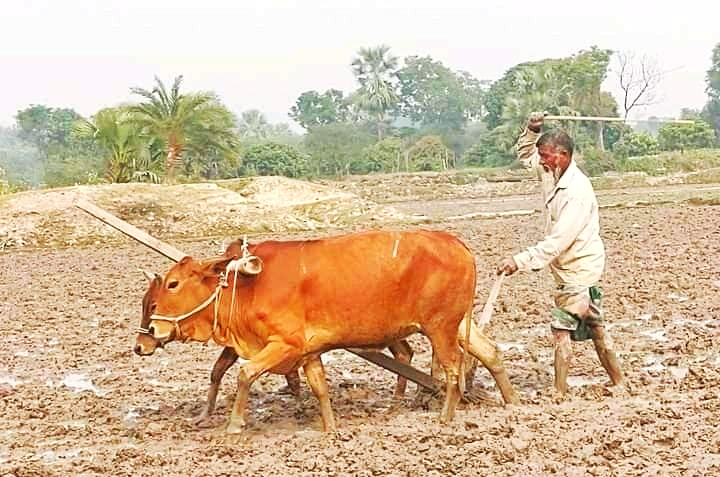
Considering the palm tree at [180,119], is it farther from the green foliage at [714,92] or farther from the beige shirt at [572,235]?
the green foliage at [714,92]

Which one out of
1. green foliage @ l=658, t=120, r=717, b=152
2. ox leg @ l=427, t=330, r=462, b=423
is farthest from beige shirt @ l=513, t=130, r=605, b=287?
green foliage @ l=658, t=120, r=717, b=152

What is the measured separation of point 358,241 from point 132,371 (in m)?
3.37

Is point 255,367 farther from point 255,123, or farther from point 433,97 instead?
point 255,123

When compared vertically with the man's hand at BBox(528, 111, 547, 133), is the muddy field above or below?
below

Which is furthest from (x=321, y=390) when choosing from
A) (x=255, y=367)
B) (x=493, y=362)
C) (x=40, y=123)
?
(x=40, y=123)

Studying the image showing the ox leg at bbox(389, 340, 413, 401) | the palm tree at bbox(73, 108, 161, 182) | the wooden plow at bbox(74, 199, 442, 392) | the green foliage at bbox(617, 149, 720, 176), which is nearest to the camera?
the wooden plow at bbox(74, 199, 442, 392)

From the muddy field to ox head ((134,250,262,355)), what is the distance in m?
0.70

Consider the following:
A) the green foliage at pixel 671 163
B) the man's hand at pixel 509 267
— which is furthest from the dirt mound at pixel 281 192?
the green foliage at pixel 671 163

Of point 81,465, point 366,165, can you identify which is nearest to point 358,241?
point 81,465

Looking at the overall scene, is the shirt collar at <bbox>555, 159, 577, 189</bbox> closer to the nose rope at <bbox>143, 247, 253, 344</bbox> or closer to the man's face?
the man's face

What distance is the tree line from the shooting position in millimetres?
33125

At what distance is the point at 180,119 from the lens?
1300 inches

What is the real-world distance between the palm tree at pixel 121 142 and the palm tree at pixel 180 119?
17.7 inches

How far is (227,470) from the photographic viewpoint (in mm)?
6121
